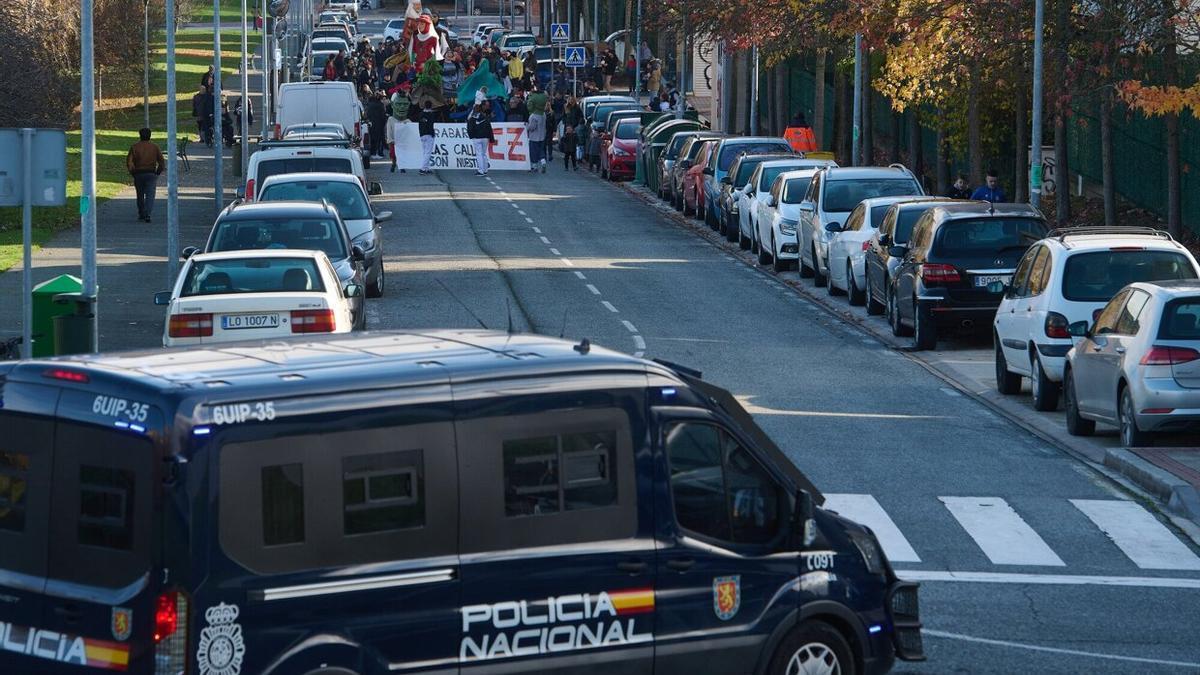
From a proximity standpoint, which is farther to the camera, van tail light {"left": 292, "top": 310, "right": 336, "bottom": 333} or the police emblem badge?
van tail light {"left": 292, "top": 310, "right": 336, "bottom": 333}

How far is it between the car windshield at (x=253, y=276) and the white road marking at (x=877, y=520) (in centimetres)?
632

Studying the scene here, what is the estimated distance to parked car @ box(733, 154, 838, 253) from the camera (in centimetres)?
3634

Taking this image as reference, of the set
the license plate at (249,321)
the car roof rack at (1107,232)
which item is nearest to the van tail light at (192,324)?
the license plate at (249,321)

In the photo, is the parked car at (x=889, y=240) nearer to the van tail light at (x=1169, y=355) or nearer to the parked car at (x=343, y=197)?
the parked car at (x=343, y=197)

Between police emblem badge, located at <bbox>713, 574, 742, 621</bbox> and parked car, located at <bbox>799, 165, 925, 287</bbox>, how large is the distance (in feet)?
72.4

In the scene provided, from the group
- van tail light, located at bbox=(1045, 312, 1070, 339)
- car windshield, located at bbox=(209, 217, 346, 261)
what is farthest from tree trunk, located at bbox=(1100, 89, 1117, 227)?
car windshield, located at bbox=(209, 217, 346, 261)

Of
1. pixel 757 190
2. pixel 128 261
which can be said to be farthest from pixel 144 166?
pixel 757 190

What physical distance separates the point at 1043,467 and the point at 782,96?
4303 cm

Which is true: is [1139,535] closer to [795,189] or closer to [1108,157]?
[1108,157]

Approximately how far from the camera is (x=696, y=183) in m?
43.2

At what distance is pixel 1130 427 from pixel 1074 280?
299 centimetres

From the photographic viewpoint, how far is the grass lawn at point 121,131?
37656mm

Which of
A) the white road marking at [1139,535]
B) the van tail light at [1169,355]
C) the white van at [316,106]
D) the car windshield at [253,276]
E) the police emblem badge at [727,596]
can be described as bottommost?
the white road marking at [1139,535]

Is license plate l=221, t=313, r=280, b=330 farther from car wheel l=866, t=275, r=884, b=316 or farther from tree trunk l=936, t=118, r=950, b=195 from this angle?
tree trunk l=936, t=118, r=950, b=195
